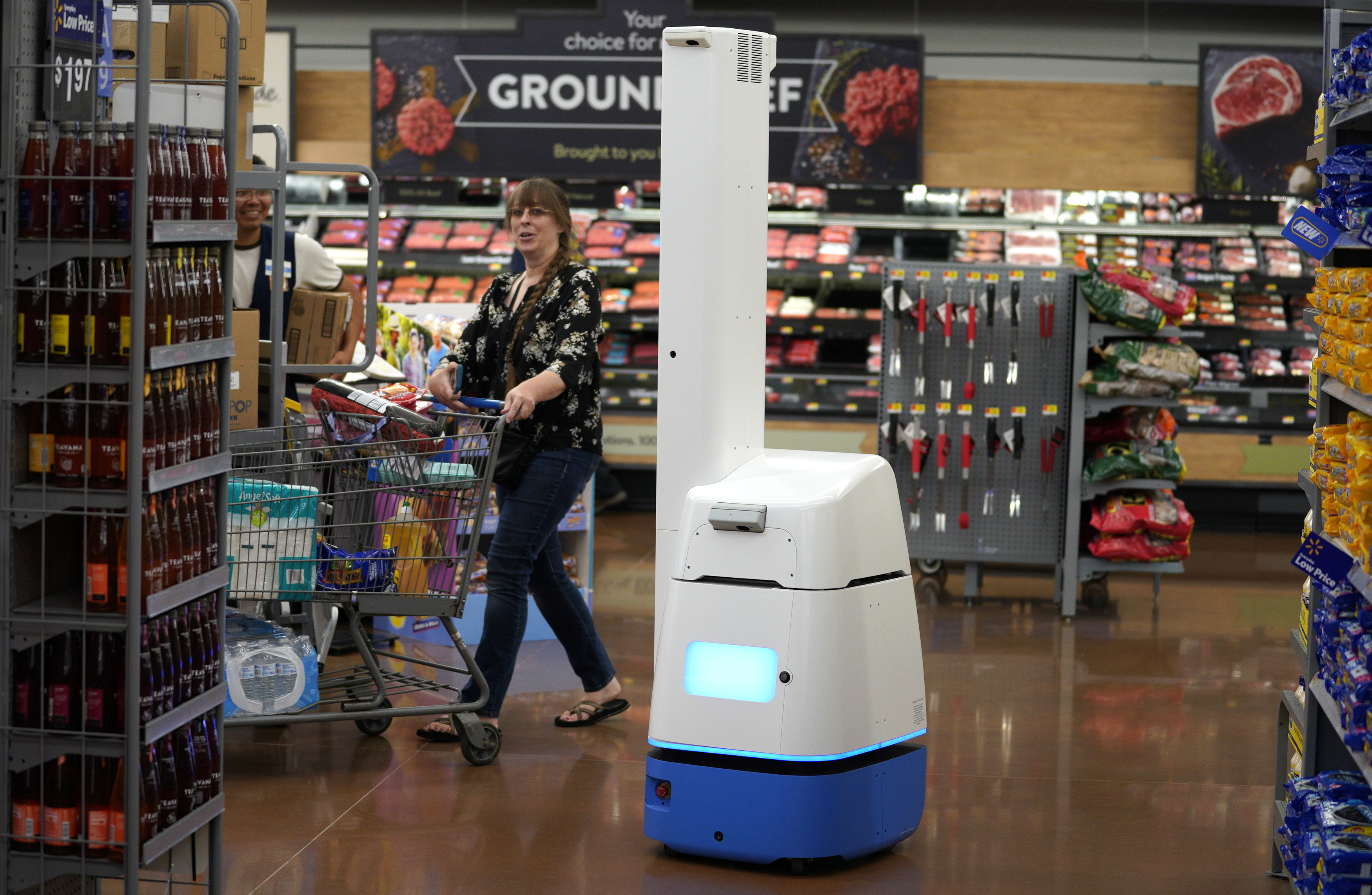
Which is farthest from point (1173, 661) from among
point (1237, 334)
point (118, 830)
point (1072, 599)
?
point (118, 830)

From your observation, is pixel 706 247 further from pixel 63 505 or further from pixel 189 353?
pixel 63 505

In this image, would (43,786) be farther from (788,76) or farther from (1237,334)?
(1237,334)

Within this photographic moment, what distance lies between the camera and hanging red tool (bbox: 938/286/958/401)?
6.84m

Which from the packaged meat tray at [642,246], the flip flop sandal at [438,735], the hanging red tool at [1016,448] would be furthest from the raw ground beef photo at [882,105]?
the flip flop sandal at [438,735]

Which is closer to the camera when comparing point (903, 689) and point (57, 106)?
point (57, 106)

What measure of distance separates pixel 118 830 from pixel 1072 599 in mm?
4823

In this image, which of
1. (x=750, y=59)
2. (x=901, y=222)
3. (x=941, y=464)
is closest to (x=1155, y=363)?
(x=941, y=464)

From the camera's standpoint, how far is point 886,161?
877 centimetres

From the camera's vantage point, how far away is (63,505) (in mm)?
2584

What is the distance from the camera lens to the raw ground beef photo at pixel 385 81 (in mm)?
8969

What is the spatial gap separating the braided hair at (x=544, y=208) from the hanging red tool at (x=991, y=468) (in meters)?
3.10

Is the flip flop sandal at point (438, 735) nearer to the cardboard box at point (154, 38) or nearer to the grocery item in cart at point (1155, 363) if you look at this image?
the cardboard box at point (154, 38)

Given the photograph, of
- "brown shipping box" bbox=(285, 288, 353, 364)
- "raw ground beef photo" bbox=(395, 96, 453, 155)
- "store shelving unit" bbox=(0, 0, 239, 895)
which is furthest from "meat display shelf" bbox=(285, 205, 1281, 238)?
"store shelving unit" bbox=(0, 0, 239, 895)

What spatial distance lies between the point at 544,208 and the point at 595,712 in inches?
64.6
